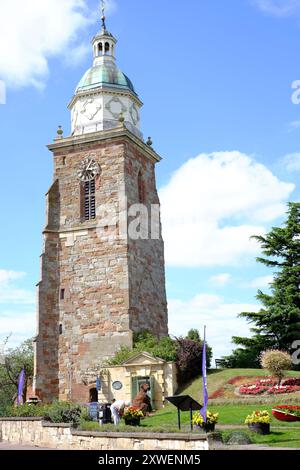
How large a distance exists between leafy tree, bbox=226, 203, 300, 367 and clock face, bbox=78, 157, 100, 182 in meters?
12.8

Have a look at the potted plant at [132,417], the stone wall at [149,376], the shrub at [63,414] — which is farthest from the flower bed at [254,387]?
the potted plant at [132,417]

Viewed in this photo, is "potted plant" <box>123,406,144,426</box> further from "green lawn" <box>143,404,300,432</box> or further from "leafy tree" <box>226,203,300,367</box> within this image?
"leafy tree" <box>226,203,300,367</box>

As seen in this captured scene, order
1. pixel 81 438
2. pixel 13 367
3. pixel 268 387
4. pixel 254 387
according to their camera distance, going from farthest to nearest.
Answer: pixel 13 367
pixel 254 387
pixel 268 387
pixel 81 438

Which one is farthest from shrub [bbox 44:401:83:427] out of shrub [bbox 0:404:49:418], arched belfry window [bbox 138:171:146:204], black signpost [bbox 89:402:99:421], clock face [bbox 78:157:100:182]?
arched belfry window [bbox 138:171:146:204]

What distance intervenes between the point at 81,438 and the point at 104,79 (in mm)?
26809

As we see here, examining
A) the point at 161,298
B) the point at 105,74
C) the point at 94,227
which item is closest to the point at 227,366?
the point at 161,298


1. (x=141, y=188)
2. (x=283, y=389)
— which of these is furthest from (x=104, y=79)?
(x=283, y=389)

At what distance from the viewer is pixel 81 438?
63.5 feet

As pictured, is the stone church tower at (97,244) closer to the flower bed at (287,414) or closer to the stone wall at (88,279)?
the stone wall at (88,279)

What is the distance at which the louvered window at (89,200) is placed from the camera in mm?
38062

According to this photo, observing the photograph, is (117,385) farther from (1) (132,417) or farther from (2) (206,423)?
(2) (206,423)

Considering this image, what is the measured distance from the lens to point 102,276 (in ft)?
119

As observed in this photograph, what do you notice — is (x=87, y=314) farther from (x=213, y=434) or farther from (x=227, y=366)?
(x=213, y=434)

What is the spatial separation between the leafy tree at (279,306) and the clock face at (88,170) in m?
12.8
